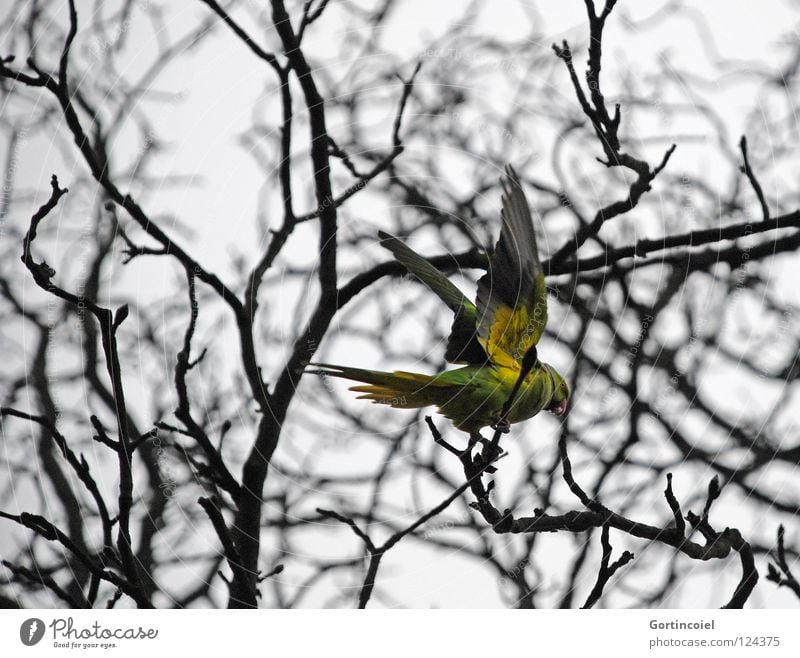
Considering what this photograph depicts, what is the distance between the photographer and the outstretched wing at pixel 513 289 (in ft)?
4.42

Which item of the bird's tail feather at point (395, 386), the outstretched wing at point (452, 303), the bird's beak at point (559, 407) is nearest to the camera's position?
the bird's tail feather at point (395, 386)

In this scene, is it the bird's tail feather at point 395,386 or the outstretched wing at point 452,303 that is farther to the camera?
the outstretched wing at point 452,303

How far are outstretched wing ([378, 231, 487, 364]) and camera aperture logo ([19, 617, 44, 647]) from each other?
33.5 inches

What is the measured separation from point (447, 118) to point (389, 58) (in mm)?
193

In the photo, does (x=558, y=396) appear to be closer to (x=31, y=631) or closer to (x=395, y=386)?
(x=395, y=386)

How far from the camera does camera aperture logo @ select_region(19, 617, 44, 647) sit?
1355 millimetres

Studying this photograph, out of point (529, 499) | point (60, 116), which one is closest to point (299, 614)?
point (529, 499)

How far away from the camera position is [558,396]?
164 cm

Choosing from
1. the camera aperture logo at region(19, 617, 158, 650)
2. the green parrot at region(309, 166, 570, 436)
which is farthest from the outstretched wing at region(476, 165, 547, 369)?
the camera aperture logo at region(19, 617, 158, 650)

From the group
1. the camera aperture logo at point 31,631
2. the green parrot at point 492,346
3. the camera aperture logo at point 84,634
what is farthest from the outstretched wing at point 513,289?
the camera aperture logo at point 31,631

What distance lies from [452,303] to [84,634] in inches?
34.6

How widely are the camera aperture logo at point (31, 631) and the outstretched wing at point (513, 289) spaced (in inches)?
35.5

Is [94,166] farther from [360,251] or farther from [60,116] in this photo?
[360,251]

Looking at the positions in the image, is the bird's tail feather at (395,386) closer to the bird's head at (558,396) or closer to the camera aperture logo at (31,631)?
the bird's head at (558,396)
